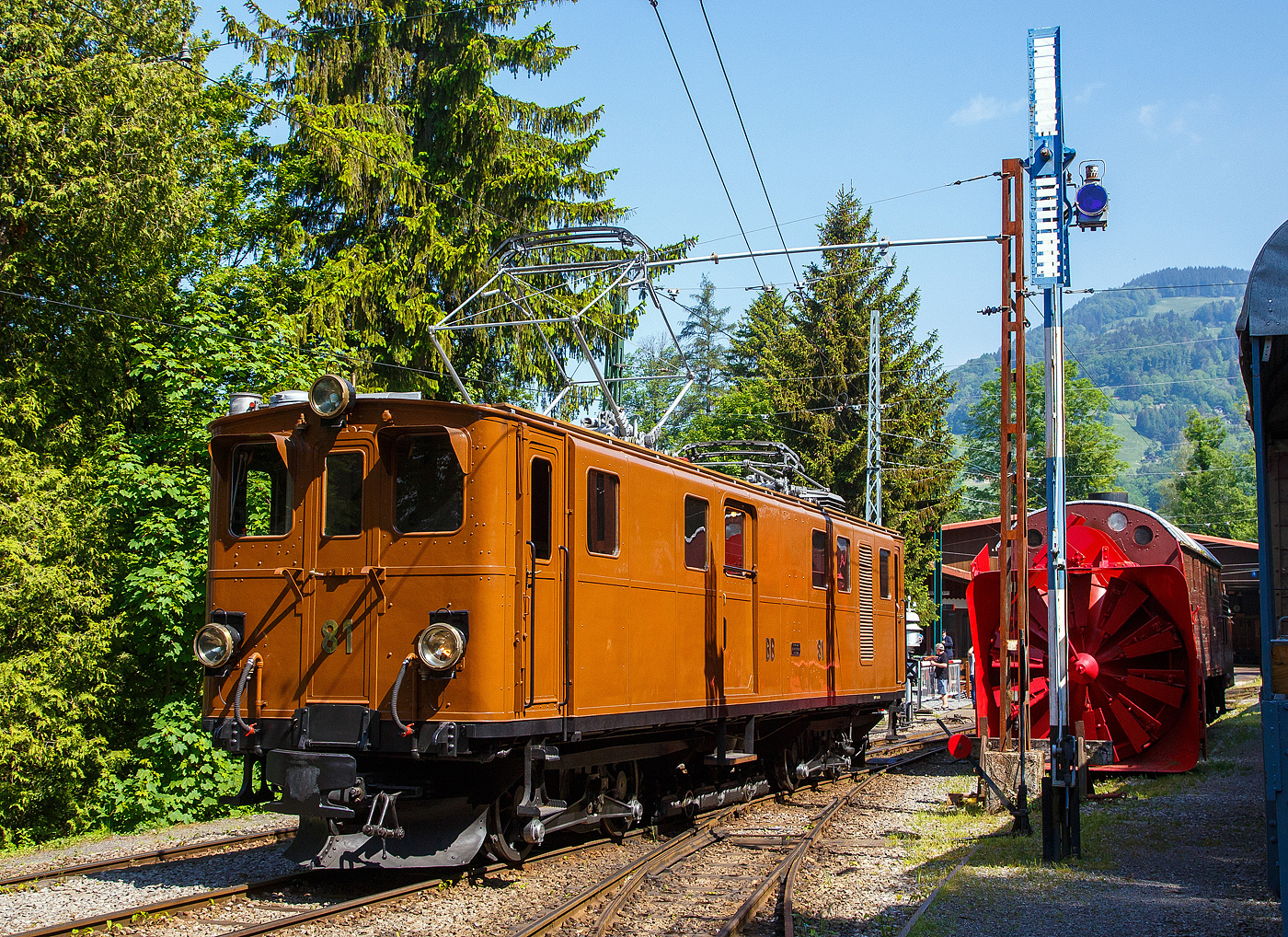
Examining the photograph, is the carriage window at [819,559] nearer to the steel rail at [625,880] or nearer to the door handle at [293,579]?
the steel rail at [625,880]

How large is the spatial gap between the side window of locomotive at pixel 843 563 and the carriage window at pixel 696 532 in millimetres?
3979

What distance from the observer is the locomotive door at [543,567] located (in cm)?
786

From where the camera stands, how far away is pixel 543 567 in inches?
319

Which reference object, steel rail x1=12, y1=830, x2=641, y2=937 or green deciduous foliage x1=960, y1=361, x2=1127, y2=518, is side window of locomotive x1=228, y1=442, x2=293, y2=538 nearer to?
steel rail x1=12, y1=830, x2=641, y2=937

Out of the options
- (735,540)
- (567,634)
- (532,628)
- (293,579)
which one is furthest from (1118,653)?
(293,579)

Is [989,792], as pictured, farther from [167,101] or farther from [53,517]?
[167,101]

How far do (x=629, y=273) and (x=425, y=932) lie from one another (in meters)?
8.56

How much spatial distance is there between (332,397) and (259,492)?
105cm

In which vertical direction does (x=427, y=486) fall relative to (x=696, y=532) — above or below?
above

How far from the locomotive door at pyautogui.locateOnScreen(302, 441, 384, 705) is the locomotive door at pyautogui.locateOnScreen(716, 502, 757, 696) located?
4.08 m

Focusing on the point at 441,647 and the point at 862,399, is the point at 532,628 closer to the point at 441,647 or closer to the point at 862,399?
the point at 441,647

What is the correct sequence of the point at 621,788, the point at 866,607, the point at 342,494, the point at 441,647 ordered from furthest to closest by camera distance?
1. the point at 866,607
2. the point at 621,788
3. the point at 342,494
4. the point at 441,647

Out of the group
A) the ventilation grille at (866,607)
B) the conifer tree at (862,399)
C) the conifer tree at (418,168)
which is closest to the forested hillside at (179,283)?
the conifer tree at (418,168)

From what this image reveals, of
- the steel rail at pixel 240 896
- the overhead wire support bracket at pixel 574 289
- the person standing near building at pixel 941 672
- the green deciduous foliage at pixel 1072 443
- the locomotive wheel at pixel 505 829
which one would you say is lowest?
the person standing near building at pixel 941 672
